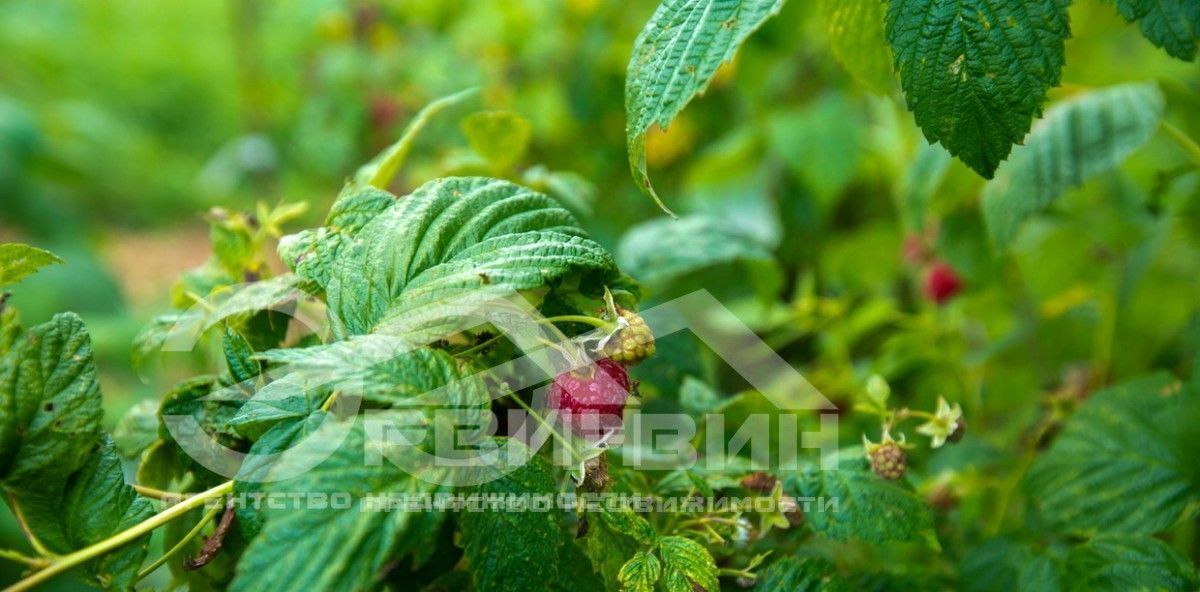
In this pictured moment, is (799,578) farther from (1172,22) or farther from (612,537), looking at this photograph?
(1172,22)

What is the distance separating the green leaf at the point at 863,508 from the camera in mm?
571

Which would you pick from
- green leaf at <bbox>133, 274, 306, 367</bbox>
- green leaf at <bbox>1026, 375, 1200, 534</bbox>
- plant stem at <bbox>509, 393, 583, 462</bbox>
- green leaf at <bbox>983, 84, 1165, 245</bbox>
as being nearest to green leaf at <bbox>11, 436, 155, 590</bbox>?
green leaf at <bbox>133, 274, 306, 367</bbox>

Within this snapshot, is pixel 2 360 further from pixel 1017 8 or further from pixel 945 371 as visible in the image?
pixel 945 371

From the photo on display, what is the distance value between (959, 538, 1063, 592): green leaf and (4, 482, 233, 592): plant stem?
0.55 m

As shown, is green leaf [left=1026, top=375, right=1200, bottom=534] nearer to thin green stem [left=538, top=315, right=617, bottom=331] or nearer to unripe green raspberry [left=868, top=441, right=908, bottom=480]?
unripe green raspberry [left=868, top=441, right=908, bottom=480]

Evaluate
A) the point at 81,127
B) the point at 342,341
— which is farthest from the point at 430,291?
the point at 81,127

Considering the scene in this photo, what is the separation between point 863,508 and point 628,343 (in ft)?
0.74

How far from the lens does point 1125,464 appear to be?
0.72 meters

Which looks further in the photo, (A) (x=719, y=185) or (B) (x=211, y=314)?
(A) (x=719, y=185)

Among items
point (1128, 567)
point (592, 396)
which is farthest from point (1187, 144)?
point (592, 396)

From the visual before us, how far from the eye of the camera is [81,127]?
98.8 inches

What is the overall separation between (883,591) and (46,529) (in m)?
0.53

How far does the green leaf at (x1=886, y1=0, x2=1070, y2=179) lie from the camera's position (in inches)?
20.0

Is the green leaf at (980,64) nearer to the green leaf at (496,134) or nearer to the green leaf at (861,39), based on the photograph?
the green leaf at (861,39)
